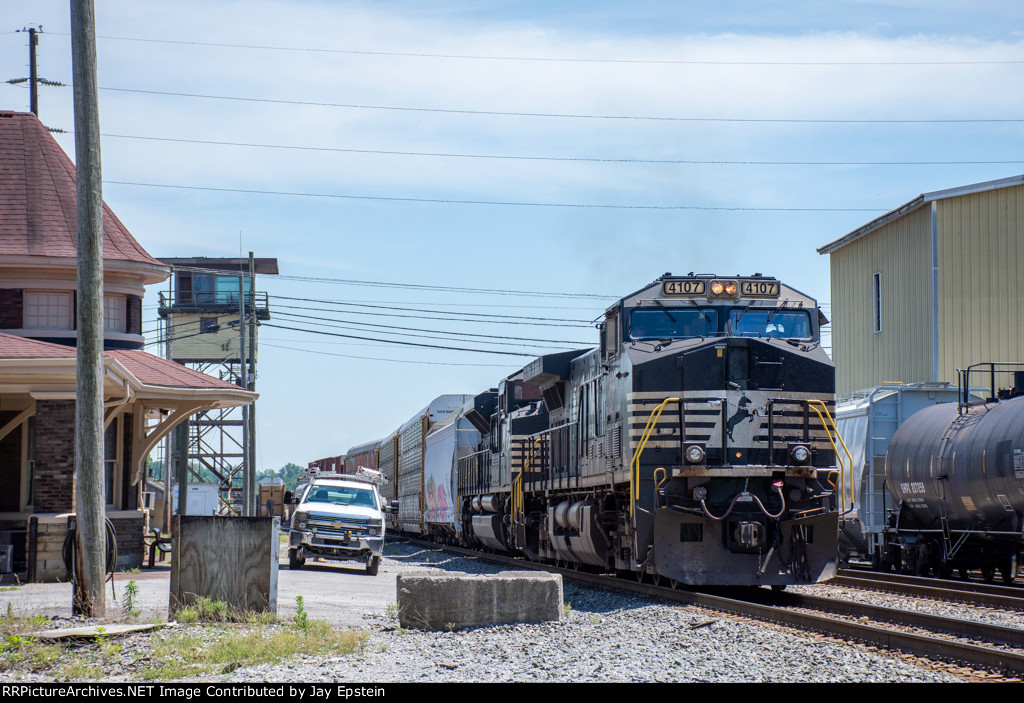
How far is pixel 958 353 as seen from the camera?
3045 cm

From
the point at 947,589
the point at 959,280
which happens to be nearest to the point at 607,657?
the point at 947,589

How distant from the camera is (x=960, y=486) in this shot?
18922 millimetres

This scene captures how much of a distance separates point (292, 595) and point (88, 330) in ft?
17.9

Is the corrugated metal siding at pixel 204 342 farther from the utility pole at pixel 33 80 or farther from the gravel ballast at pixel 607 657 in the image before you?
the gravel ballast at pixel 607 657

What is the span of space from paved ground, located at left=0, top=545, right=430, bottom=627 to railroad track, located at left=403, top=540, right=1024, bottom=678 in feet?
13.1

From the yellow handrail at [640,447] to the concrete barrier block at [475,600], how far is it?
2798mm

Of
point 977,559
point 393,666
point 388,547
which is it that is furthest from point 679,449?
point 388,547

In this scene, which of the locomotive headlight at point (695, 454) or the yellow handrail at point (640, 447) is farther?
the yellow handrail at point (640, 447)

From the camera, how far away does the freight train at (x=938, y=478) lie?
1789 centimetres

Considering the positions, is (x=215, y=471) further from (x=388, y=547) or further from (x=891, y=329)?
(x=891, y=329)

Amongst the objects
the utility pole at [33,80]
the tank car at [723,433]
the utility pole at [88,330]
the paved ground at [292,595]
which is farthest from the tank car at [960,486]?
the utility pole at [33,80]

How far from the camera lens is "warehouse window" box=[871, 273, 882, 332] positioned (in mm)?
34375

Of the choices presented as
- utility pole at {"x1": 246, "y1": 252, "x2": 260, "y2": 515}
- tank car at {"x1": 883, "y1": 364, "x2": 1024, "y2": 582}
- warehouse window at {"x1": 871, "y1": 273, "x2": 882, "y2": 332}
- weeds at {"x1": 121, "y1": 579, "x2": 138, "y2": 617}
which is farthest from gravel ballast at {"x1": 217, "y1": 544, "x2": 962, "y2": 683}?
warehouse window at {"x1": 871, "y1": 273, "x2": 882, "y2": 332}

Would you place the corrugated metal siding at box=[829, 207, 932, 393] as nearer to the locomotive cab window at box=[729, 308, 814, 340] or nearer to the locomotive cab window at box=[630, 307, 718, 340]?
the locomotive cab window at box=[729, 308, 814, 340]
